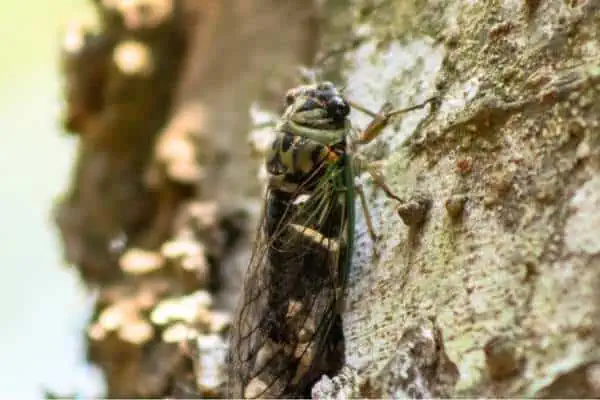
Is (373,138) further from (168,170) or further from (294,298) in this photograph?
(168,170)

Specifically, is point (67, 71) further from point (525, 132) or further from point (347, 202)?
point (525, 132)

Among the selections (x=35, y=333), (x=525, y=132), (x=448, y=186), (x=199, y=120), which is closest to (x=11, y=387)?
(x=35, y=333)

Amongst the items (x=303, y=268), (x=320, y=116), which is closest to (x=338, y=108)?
(x=320, y=116)

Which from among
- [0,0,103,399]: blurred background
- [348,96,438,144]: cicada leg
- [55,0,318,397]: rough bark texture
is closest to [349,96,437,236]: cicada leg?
[348,96,438,144]: cicada leg

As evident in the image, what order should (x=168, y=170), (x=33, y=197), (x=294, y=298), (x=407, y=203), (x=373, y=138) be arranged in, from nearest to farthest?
(x=407, y=203) < (x=294, y=298) < (x=373, y=138) < (x=168, y=170) < (x=33, y=197)

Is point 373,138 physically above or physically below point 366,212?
above

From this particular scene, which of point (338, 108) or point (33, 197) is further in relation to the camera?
point (33, 197)

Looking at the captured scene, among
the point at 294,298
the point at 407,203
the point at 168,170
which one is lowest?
the point at 294,298
